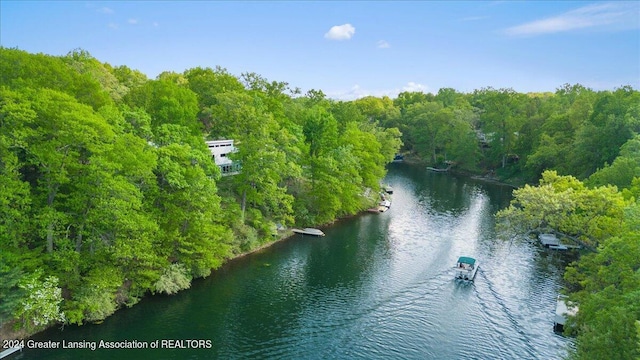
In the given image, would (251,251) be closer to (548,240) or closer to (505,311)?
(505,311)

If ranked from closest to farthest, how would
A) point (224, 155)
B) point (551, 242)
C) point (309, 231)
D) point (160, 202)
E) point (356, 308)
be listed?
point (356, 308) → point (160, 202) → point (224, 155) → point (551, 242) → point (309, 231)

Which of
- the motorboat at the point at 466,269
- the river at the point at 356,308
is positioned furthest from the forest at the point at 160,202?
the motorboat at the point at 466,269

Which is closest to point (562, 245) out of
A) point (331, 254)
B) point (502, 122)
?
point (331, 254)

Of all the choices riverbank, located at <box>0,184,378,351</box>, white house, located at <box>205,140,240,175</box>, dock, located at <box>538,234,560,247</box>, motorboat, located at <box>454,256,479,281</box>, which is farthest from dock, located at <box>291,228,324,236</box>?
dock, located at <box>538,234,560,247</box>

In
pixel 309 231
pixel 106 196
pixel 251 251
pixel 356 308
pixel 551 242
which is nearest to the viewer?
pixel 106 196

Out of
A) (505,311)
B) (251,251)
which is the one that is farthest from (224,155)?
(505,311)

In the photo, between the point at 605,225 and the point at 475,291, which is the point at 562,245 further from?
the point at 605,225

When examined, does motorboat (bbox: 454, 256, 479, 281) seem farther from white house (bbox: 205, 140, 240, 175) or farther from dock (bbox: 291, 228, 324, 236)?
white house (bbox: 205, 140, 240, 175)
